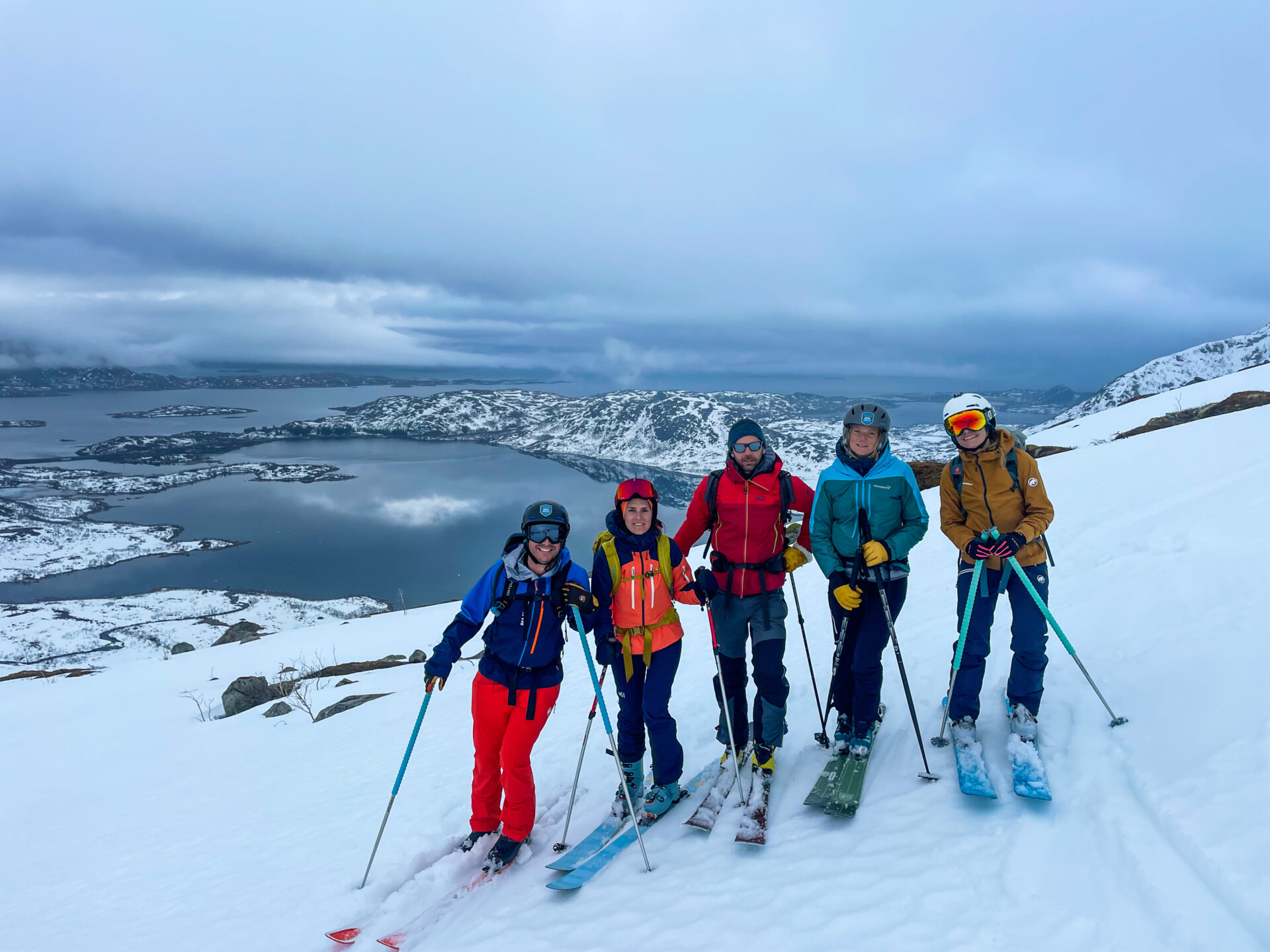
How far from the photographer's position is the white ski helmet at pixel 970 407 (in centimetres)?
476

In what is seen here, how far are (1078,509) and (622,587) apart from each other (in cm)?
1398

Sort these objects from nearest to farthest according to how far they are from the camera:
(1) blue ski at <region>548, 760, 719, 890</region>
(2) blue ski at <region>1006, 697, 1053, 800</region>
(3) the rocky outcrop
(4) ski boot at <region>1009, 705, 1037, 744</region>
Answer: (2) blue ski at <region>1006, 697, 1053, 800</region>, (1) blue ski at <region>548, 760, 719, 890</region>, (4) ski boot at <region>1009, 705, 1037, 744</region>, (3) the rocky outcrop

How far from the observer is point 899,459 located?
16.1ft

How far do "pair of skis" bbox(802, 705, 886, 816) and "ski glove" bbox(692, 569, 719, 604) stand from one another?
1934 mm

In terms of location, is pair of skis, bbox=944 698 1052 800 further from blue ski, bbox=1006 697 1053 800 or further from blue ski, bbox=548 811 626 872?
blue ski, bbox=548 811 626 872

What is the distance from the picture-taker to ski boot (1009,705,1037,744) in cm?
482

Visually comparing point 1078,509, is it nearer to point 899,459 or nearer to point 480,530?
point 899,459

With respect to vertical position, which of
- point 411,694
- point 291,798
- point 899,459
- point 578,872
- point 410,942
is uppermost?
point 899,459

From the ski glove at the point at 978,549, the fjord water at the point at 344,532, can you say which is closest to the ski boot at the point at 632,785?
the ski glove at the point at 978,549

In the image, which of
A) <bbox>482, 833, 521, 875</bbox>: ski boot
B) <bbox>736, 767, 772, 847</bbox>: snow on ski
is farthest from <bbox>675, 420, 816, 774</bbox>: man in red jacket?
<bbox>482, 833, 521, 875</bbox>: ski boot

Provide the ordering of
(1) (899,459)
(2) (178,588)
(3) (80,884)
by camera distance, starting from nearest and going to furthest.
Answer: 1. (1) (899,459)
2. (3) (80,884)
3. (2) (178,588)

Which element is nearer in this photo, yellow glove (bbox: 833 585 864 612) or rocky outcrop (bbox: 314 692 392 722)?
yellow glove (bbox: 833 585 864 612)

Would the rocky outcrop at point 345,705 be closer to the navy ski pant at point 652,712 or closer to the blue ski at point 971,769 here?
the navy ski pant at point 652,712

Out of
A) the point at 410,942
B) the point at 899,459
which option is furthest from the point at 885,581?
the point at 410,942
